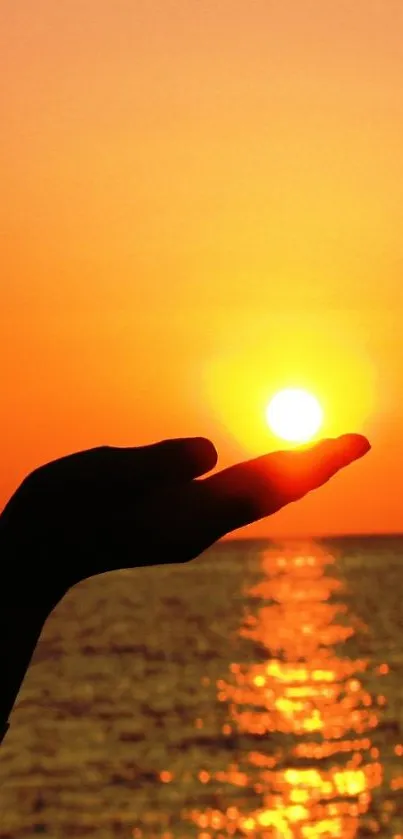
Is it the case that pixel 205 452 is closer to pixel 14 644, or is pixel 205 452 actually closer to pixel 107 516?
pixel 107 516

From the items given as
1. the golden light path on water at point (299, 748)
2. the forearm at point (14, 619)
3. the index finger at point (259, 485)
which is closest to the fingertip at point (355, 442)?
the index finger at point (259, 485)

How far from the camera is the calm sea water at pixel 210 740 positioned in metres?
47.0

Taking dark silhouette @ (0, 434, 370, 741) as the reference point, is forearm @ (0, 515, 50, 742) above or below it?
below

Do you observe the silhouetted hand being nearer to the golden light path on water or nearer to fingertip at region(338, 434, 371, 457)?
fingertip at region(338, 434, 371, 457)

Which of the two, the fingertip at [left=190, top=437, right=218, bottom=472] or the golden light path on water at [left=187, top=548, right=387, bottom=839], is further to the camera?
the golden light path on water at [left=187, top=548, right=387, bottom=839]

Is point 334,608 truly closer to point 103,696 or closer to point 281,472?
point 103,696

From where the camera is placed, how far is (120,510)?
2.06 m

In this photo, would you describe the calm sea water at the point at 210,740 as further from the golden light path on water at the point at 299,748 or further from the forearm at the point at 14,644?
the forearm at the point at 14,644

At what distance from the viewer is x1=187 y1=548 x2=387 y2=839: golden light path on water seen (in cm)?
4594

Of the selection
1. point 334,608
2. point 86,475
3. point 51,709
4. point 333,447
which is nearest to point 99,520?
point 86,475

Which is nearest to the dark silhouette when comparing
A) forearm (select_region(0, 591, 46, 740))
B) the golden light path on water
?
forearm (select_region(0, 591, 46, 740))

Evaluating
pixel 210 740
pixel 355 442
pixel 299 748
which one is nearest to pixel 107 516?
pixel 355 442

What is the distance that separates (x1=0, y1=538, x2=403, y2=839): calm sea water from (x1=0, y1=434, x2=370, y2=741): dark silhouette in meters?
43.1

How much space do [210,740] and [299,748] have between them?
4633mm
